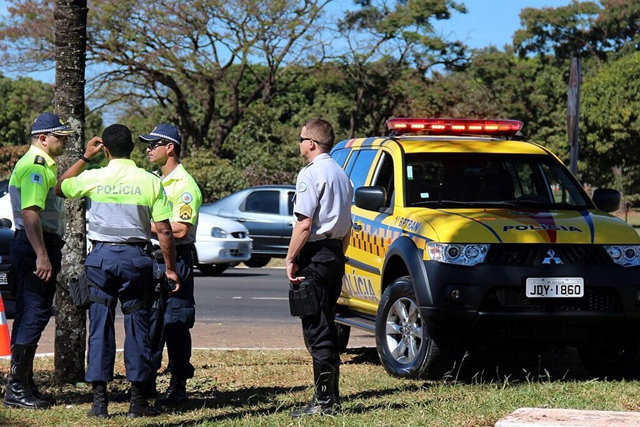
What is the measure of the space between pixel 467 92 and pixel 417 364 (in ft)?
114

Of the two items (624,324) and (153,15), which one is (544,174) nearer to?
(624,324)

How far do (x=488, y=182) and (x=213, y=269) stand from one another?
10644 mm

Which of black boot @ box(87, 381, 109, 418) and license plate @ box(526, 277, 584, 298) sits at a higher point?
license plate @ box(526, 277, 584, 298)

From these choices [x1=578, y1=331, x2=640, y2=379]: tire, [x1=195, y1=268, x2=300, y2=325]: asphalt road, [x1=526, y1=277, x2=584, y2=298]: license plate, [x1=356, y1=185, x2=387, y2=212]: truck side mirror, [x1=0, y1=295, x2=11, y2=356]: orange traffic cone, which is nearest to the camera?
[x1=0, y1=295, x2=11, y2=356]: orange traffic cone

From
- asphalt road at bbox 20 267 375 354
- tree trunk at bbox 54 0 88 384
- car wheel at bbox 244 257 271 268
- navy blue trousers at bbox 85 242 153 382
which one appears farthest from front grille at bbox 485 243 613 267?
car wheel at bbox 244 257 271 268

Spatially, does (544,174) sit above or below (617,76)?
below

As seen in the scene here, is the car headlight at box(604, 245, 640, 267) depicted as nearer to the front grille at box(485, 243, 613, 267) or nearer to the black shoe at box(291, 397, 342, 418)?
the front grille at box(485, 243, 613, 267)

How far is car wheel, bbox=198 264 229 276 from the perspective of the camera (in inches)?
749

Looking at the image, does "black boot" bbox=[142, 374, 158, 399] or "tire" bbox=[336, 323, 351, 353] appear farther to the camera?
"tire" bbox=[336, 323, 351, 353]

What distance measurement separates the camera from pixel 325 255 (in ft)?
21.1

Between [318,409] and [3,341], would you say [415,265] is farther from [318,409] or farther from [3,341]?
[3,341]

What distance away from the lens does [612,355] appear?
27.5 ft

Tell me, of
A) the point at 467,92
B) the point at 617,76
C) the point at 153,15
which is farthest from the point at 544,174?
the point at 617,76

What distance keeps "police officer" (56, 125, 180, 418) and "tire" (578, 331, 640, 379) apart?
3.34 meters
